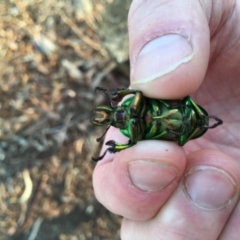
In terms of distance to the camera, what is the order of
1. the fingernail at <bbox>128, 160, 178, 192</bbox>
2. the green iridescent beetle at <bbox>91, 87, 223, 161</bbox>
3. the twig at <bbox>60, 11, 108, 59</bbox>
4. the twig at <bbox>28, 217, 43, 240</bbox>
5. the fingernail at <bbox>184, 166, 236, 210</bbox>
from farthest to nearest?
the twig at <bbox>60, 11, 108, 59</bbox>, the twig at <bbox>28, 217, 43, 240</bbox>, the fingernail at <bbox>184, 166, 236, 210</bbox>, the fingernail at <bbox>128, 160, 178, 192</bbox>, the green iridescent beetle at <bbox>91, 87, 223, 161</bbox>

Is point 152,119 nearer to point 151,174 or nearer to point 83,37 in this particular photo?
point 151,174

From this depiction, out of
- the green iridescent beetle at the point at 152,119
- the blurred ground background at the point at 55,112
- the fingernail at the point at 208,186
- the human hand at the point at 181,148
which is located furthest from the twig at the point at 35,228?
the green iridescent beetle at the point at 152,119

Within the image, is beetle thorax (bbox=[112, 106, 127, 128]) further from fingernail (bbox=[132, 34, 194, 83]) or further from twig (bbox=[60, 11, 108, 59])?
twig (bbox=[60, 11, 108, 59])

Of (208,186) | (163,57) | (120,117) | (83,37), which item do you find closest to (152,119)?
(120,117)

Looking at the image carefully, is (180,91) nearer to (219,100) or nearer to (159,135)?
(159,135)

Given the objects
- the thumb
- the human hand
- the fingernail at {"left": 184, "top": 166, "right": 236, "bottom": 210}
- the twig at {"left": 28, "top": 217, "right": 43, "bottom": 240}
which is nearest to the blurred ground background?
the twig at {"left": 28, "top": 217, "right": 43, "bottom": 240}

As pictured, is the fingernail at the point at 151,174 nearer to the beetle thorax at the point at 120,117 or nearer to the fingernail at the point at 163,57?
the beetle thorax at the point at 120,117

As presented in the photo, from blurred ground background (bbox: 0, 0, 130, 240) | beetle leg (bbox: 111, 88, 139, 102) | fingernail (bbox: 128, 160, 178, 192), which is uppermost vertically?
beetle leg (bbox: 111, 88, 139, 102)
